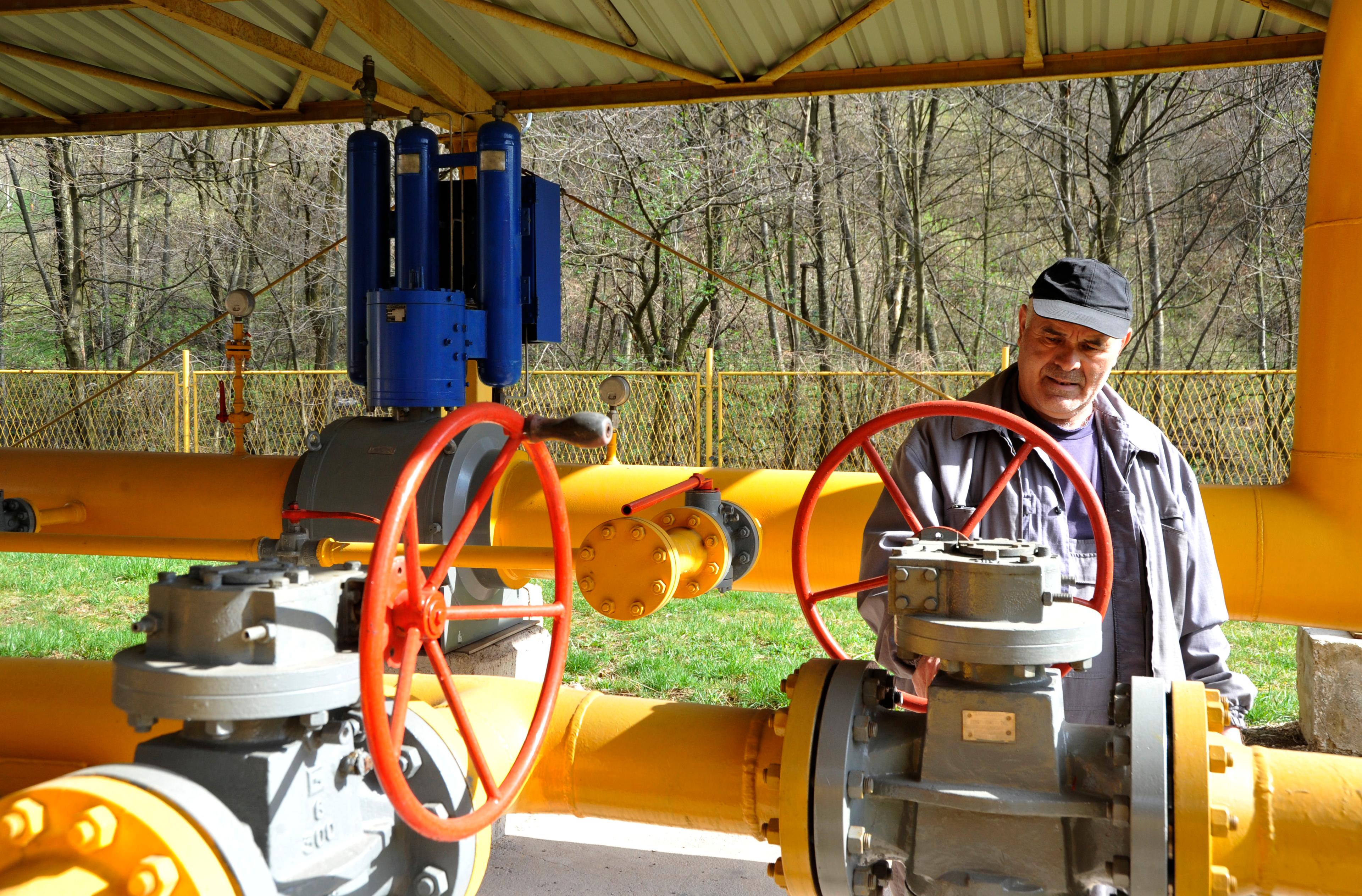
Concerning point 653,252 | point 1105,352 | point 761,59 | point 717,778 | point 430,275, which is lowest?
point 717,778

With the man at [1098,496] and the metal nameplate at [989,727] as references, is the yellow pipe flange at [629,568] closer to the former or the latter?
the man at [1098,496]

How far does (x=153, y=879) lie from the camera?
0.88 metres

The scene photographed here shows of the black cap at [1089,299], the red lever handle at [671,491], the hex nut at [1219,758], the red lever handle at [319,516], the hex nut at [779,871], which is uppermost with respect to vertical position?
the black cap at [1089,299]

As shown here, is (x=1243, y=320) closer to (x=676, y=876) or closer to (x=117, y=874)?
(x=676, y=876)

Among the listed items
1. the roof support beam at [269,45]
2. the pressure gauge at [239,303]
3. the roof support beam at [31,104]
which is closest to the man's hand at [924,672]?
the roof support beam at [269,45]

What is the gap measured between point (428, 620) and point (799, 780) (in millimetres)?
463

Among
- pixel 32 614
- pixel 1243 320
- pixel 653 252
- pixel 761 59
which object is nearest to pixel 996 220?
pixel 1243 320

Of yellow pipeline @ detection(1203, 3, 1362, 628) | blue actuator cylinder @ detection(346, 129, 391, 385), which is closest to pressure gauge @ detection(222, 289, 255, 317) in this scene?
blue actuator cylinder @ detection(346, 129, 391, 385)

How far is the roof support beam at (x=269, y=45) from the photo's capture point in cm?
305

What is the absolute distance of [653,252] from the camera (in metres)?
12.1

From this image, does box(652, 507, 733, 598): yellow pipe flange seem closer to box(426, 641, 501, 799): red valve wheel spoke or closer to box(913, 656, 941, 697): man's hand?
box(913, 656, 941, 697): man's hand

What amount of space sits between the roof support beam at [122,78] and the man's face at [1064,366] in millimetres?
3670

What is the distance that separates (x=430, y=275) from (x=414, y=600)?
2.11 m

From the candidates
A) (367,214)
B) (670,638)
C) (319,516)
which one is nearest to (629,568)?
(319,516)
